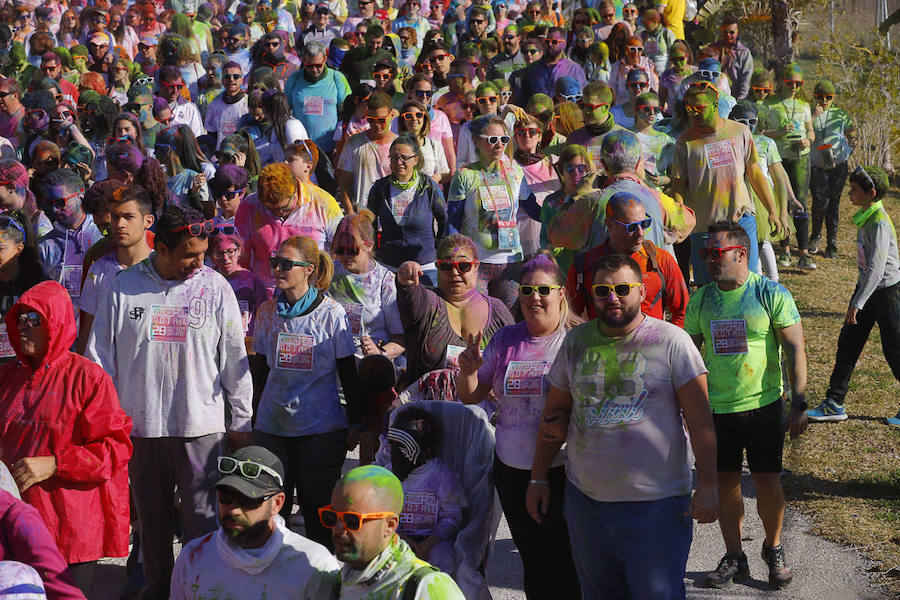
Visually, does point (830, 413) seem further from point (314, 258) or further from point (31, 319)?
point (31, 319)

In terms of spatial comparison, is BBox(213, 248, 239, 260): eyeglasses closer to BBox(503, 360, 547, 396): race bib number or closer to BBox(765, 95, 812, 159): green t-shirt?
BBox(503, 360, 547, 396): race bib number

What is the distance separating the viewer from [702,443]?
4.41 metres

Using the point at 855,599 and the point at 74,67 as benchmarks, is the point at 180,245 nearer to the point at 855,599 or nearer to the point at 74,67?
the point at 855,599

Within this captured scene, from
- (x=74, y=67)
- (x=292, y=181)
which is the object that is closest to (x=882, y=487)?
(x=292, y=181)

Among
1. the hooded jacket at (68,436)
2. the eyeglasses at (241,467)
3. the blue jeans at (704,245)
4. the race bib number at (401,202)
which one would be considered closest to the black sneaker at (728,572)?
the blue jeans at (704,245)

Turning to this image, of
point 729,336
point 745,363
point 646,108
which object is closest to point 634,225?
point 729,336

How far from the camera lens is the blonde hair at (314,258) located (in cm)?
581

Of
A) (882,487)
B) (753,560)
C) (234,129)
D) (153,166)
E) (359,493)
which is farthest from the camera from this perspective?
(234,129)

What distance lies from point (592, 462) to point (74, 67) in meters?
11.4

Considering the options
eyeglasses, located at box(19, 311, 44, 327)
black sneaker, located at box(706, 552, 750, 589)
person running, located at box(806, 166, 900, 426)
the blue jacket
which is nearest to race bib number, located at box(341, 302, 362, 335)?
the blue jacket

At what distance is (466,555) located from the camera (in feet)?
16.8

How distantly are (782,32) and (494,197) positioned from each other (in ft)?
38.7

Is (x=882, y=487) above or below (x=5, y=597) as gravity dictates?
below

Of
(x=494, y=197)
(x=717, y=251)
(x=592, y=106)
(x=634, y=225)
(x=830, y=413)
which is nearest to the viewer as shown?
(x=717, y=251)
